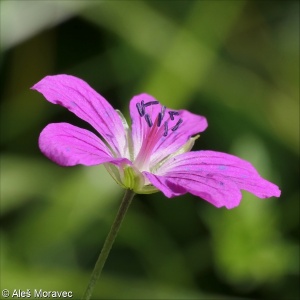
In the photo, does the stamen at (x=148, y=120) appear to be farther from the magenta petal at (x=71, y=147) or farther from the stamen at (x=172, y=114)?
the magenta petal at (x=71, y=147)

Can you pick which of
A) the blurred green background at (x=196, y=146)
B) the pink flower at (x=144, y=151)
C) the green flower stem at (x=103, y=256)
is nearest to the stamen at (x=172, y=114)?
the pink flower at (x=144, y=151)

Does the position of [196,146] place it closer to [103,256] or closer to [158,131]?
[158,131]

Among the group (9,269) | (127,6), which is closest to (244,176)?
(9,269)

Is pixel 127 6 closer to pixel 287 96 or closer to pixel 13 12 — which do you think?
pixel 13 12

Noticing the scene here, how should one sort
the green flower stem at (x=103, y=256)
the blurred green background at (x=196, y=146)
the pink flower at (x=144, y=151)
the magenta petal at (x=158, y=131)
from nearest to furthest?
the green flower stem at (x=103, y=256), the pink flower at (x=144, y=151), the magenta petal at (x=158, y=131), the blurred green background at (x=196, y=146)

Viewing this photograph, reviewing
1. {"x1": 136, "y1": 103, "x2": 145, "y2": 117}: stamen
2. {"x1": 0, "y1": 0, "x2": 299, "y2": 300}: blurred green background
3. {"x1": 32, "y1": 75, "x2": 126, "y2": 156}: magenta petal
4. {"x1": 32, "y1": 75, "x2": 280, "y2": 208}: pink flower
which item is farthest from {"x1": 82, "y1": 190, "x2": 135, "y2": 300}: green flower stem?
{"x1": 0, "y1": 0, "x2": 299, "y2": 300}: blurred green background

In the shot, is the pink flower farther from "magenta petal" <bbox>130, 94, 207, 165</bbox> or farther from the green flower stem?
the green flower stem
